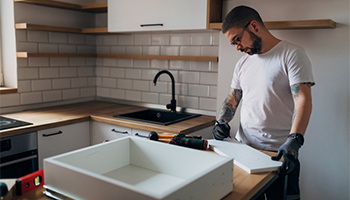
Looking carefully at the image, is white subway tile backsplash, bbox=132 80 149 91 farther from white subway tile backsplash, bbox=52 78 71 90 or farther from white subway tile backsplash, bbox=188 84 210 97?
white subway tile backsplash, bbox=52 78 71 90

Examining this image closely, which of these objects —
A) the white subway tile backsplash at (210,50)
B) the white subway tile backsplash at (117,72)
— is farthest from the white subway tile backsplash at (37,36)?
the white subway tile backsplash at (210,50)

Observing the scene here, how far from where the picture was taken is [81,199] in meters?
1.17

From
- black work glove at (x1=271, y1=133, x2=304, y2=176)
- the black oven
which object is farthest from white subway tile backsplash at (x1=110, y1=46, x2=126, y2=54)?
black work glove at (x1=271, y1=133, x2=304, y2=176)

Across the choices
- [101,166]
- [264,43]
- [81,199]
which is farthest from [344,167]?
[81,199]

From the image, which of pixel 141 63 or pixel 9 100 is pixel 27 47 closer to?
pixel 9 100

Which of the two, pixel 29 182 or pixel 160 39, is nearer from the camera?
pixel 29 182

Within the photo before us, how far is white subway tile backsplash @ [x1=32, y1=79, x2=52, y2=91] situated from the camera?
329cm

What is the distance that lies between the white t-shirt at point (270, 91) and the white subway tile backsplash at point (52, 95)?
2096 millimetres

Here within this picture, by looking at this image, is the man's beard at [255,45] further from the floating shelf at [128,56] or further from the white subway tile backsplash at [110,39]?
the white subway tile backsplash at [110,39]

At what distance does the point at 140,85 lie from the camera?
3.54m

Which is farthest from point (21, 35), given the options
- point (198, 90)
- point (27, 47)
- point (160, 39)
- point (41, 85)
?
point (198, 90)

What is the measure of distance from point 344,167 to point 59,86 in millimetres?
2711

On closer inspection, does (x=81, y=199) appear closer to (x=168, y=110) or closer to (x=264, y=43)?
(x=264, y=43)

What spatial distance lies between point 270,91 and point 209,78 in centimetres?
110
